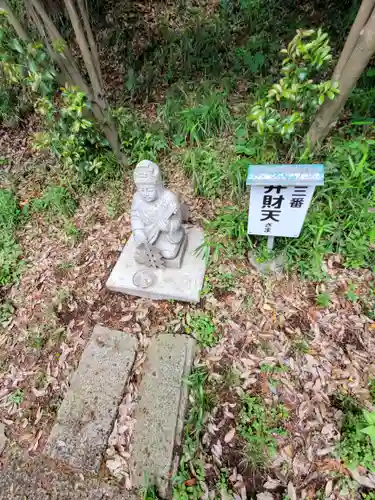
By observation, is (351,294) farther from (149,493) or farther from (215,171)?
(149,493)

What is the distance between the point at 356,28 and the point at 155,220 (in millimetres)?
2127

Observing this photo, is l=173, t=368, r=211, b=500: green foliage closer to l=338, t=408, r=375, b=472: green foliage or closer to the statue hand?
l=338, t=408, r=375, b=472: green foliage

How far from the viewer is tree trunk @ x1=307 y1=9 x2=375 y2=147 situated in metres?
2.14

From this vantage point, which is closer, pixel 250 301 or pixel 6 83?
pixel 250 301

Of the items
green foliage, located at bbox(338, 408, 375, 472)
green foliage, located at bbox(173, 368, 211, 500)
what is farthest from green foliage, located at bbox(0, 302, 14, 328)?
green foliage, located at bbox(338, 408, 375, 472)

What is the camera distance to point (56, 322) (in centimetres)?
301

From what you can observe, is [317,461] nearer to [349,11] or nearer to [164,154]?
[164,154]

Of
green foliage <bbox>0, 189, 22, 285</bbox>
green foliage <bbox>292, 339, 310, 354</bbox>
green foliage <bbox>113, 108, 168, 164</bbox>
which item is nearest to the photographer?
green foliage <bbox>292, 339, 310, 354</bbox>

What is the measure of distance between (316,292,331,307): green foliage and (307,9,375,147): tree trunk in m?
1.46

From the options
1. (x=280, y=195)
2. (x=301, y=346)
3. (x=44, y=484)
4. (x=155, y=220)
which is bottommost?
(x=44, y=484)

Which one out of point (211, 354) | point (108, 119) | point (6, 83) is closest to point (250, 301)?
point (211, 354)

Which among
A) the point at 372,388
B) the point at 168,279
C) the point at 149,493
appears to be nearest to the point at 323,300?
the point at 372,388

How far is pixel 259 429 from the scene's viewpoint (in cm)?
221

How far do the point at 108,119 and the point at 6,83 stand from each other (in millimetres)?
2395
